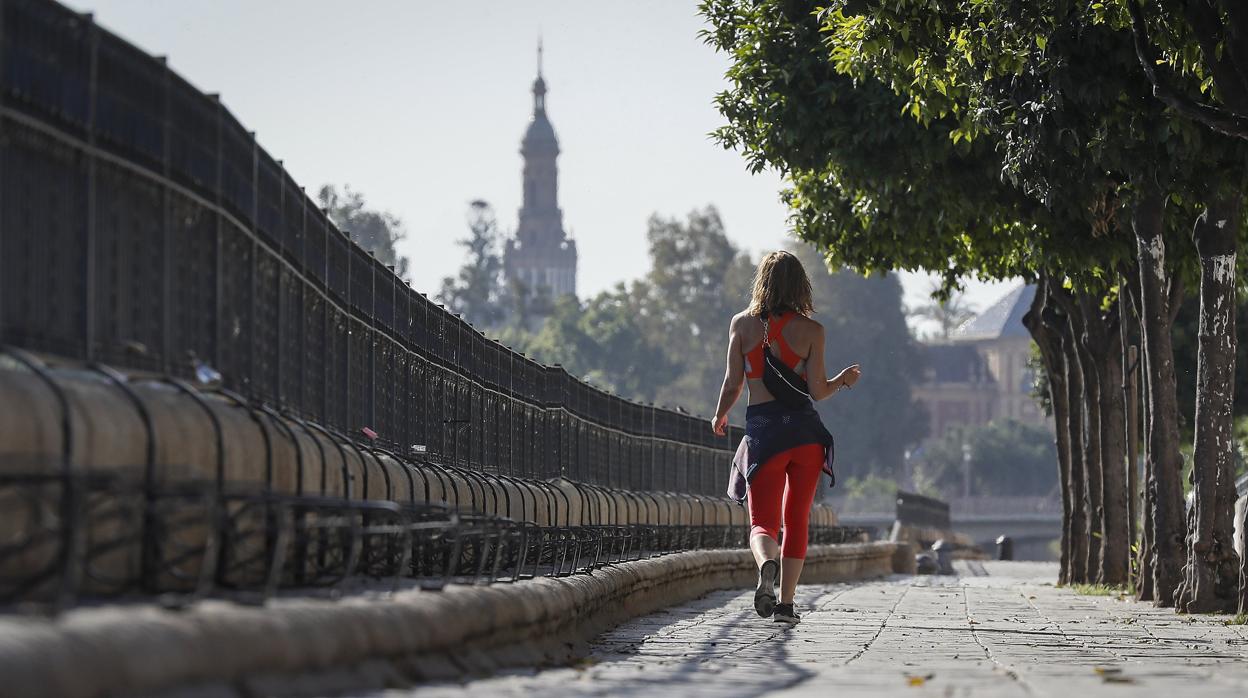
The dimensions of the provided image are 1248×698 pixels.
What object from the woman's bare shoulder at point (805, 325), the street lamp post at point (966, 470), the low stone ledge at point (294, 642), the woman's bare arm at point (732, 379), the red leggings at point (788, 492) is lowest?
the low stone ledge at point (294, 642)

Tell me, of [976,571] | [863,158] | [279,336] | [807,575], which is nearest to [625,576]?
[279,336]

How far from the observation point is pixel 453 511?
383 inches

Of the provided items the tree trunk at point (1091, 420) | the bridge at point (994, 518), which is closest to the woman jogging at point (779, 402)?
the tree trunk at point (1091, 420)

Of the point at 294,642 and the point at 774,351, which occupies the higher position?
the point at 774,351

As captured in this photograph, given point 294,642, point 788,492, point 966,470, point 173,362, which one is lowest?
point 294,642

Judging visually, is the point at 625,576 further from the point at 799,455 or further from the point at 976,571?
the point at 976,571

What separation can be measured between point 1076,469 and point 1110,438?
4.21m

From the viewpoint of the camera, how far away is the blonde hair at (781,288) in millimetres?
12984

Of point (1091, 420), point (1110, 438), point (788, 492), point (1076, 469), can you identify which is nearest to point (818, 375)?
point (788, 492)

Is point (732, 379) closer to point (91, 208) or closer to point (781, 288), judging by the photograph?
point (781, 288)

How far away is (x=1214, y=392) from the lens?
62.4ft

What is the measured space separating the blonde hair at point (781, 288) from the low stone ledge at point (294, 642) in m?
1.97

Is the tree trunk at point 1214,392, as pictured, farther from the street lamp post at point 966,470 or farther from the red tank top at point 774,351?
the street lamp post at point 966,470

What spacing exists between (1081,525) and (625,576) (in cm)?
1768
